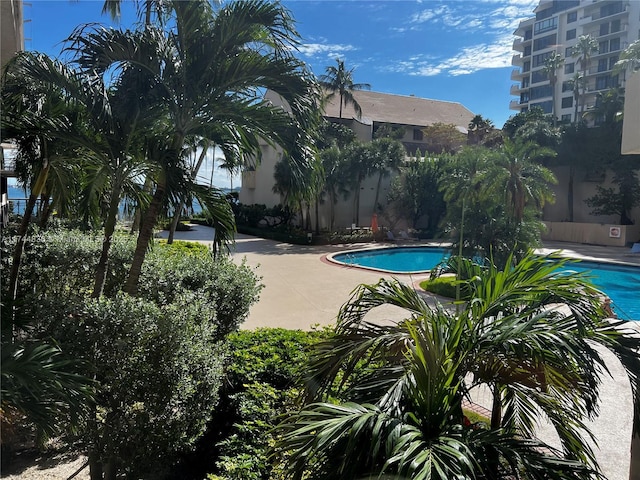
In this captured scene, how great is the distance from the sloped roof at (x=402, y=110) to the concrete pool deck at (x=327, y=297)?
52.0ft

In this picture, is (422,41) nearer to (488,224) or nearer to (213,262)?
(488,224)

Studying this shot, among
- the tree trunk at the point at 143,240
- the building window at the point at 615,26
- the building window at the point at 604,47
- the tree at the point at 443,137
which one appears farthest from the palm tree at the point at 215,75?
the building window at the point at 615,26

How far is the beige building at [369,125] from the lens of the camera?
102 feet

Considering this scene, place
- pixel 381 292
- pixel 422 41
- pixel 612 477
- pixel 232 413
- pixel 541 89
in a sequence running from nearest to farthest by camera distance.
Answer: pixel 381 292
pixel 612 477
pixel 232 413
pixel 422 41
pixel 541 89

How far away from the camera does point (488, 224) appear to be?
1333cm

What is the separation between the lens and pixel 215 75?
5.82 meters

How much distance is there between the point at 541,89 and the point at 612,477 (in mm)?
70151

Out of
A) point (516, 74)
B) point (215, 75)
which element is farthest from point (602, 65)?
point (215, 75)

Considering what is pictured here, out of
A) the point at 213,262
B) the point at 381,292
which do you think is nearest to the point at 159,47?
the point at 213,262

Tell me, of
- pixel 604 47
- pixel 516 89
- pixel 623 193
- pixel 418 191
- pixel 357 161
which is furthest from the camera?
pixel 516 89

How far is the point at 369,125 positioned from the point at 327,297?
1026 inches

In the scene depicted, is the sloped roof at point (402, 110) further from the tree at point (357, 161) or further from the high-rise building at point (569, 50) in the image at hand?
the high-rise building at point (569, 50)

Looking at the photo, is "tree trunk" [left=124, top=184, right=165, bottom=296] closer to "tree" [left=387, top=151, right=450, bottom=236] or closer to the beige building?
the beige building

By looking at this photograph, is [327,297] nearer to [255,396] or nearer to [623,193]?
[255,396]
